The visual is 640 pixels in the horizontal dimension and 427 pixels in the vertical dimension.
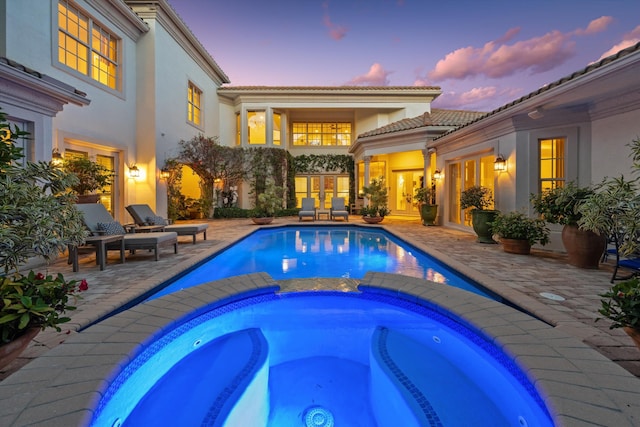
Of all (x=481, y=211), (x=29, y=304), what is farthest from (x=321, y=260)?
(x=29, y=304)

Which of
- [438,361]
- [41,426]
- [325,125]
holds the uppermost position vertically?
[325,125]

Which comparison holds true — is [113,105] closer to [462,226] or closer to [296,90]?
[296,90]

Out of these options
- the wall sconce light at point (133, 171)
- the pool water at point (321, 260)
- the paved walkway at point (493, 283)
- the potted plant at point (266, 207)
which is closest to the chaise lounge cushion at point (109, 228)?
the paved walkway at point (493, 283)

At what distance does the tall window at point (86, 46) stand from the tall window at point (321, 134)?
1011cm

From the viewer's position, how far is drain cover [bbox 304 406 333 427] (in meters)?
2.28

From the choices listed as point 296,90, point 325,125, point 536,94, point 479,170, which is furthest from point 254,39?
point 536,94

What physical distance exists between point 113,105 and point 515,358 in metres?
11.8

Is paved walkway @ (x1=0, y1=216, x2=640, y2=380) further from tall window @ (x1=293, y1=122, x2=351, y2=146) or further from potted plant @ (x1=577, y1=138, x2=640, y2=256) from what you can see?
tall window @ (x1=293, y1=122, x2=351, y2=146)

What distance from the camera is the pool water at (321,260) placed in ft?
17.2

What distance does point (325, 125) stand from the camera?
1877 cm

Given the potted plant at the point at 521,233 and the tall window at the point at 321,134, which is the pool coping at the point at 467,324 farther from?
the tall window at the point at 321,134

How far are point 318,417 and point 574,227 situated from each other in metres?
5.39

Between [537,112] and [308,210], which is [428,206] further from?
[537,112]

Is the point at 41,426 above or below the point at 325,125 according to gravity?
below
